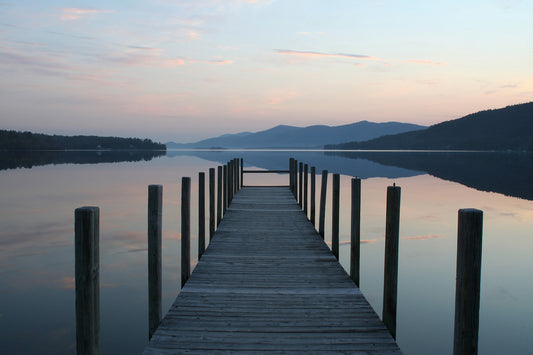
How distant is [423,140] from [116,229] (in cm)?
16519

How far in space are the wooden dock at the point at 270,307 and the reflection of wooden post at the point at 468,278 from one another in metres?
0.98

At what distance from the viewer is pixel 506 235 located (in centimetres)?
1434

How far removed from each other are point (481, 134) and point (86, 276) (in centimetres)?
16943

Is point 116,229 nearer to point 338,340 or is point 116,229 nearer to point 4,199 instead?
point 4,199

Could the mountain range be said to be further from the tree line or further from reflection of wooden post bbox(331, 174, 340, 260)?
reflection of wooden post bbox(331, 174, 340, 260)

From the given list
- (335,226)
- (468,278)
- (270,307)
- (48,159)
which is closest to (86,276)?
(270,307)

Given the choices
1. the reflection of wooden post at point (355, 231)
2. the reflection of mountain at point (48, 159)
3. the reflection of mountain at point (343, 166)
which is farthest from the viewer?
the reflection of mountain at point (48, 159)

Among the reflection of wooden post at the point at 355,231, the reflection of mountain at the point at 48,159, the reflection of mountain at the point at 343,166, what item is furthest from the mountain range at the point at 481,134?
the reflection of wooden post at the point at 355,231

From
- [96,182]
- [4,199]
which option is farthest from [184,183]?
[96,182]

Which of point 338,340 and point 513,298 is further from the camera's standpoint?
point 513,298

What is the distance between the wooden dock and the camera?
4398mm

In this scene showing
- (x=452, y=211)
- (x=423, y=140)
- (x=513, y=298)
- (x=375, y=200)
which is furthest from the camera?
(x=423, y=140)

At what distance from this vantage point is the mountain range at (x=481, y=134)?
138 meters

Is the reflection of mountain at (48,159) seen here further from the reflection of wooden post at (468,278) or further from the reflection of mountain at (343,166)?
the reflection of wooden post at (468,278)
